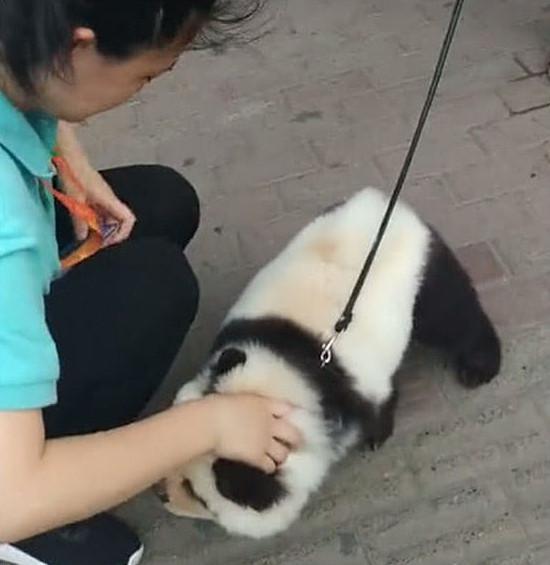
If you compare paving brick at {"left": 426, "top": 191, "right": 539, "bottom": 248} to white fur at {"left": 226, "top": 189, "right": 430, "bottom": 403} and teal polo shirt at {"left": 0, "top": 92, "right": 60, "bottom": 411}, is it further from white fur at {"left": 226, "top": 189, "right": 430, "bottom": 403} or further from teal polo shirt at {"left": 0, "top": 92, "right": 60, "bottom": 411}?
teal polo shirt at {"left": 0, "top": 92, "right": 60, "bottom": 411}

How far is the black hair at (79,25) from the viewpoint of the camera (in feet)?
2.90

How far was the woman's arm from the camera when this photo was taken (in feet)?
3.17

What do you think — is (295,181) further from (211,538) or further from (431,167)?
(211,538)

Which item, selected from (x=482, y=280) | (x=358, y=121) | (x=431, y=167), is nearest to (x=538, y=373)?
(x=482, y=280)

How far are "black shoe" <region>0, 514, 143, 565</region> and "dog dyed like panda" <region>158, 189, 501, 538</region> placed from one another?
80 millimetres

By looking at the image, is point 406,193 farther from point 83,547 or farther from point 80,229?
point 83,547

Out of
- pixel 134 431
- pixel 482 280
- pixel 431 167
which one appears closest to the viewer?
pixel 134 431

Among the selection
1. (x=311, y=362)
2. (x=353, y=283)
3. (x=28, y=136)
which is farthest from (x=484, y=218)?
(x=28, y=136)

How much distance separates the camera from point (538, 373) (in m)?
1.60

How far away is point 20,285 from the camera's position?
0.96m

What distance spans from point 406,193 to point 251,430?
83 cm

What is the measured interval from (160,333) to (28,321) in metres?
0.43

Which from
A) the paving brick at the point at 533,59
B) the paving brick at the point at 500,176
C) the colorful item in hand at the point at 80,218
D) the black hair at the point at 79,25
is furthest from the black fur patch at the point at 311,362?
the paving brick at the point at 533,59

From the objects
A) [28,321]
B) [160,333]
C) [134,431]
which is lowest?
[160,333]
